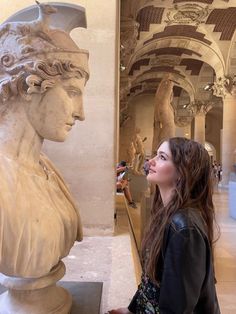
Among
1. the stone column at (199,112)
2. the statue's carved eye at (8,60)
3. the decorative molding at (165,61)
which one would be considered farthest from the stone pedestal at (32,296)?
the stone column at (199,112)

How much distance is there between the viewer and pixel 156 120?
28.9 ft

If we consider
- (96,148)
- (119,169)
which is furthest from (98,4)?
(119,169)

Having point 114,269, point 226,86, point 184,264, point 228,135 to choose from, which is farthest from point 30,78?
point 226,86

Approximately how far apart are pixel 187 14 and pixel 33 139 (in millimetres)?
13870

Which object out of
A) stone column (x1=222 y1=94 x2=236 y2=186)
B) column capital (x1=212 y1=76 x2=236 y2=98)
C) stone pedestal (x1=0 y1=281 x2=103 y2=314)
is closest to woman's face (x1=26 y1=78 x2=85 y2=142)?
stone pedestal (x1=0 y1=281 x2=103 y2=314)

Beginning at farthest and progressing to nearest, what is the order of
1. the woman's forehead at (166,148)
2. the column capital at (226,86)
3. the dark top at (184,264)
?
the column capital at (226,86) < the woman's forehead at (166,148) < the dark top at (184,264)

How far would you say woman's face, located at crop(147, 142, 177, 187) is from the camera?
1373 mm

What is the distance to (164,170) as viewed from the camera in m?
1.38

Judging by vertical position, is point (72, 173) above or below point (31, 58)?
below

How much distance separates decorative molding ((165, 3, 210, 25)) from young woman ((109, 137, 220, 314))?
1291 cm

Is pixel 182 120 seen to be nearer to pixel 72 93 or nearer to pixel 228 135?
pixel 228 135

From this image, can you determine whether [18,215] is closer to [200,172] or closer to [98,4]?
[200,172]

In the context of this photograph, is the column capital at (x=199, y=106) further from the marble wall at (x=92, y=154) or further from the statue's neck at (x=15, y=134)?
the statue's neck at (x=15, y=134)

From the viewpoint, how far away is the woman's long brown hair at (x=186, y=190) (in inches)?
51.3
